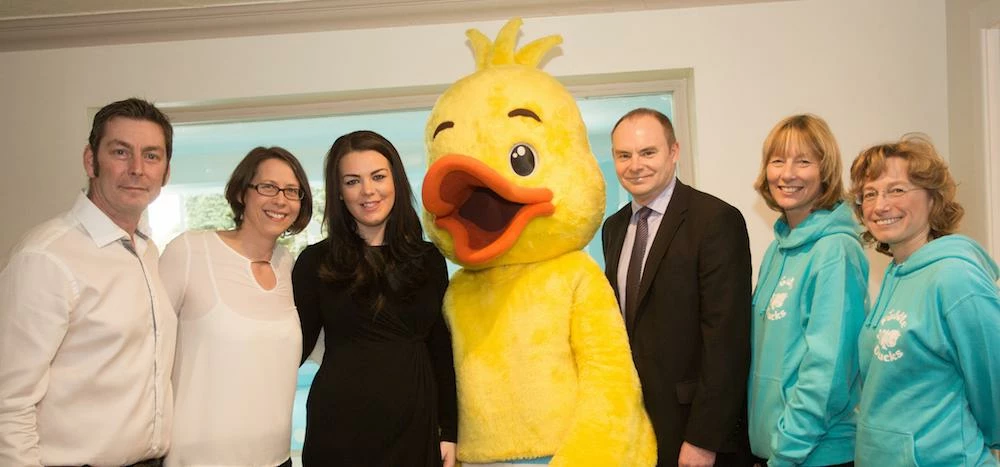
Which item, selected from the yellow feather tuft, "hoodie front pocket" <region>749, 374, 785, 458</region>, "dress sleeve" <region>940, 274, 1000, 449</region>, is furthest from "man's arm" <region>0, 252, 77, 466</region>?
"dress sleeve" <region>940, 274, 1000, 449</region>

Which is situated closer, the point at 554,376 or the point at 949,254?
the point at 949,254

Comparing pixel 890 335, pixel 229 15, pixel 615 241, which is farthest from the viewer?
pixel 229 15

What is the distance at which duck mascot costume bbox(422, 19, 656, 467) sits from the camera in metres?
1.99

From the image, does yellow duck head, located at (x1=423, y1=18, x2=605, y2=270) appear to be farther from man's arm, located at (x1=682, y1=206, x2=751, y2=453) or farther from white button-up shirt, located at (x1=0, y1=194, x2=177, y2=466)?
white button-up shirt, located at (x1=0, y1=194, x2=177, y2=466)

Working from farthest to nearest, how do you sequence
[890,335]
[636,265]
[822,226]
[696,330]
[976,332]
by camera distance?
[636,265] < [696,330] < [822,226] < [890,335] < [976,332]

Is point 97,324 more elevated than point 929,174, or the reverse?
point 929,174

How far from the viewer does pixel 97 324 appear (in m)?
1.85

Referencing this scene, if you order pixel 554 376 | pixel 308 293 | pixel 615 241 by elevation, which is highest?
pixel 615 241

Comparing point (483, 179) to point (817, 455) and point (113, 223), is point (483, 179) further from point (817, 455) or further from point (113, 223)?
point (817, 455)

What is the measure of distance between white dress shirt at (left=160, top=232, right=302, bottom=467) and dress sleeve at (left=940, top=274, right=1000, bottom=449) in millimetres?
A: 1660

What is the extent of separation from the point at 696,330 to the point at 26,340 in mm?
1638

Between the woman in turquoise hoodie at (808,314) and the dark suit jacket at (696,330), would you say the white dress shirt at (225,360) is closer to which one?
the dark suit jacket at (696,330)

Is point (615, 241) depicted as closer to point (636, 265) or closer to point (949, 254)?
point (636, 265)

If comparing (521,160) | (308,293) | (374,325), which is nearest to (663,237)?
(521,160)
